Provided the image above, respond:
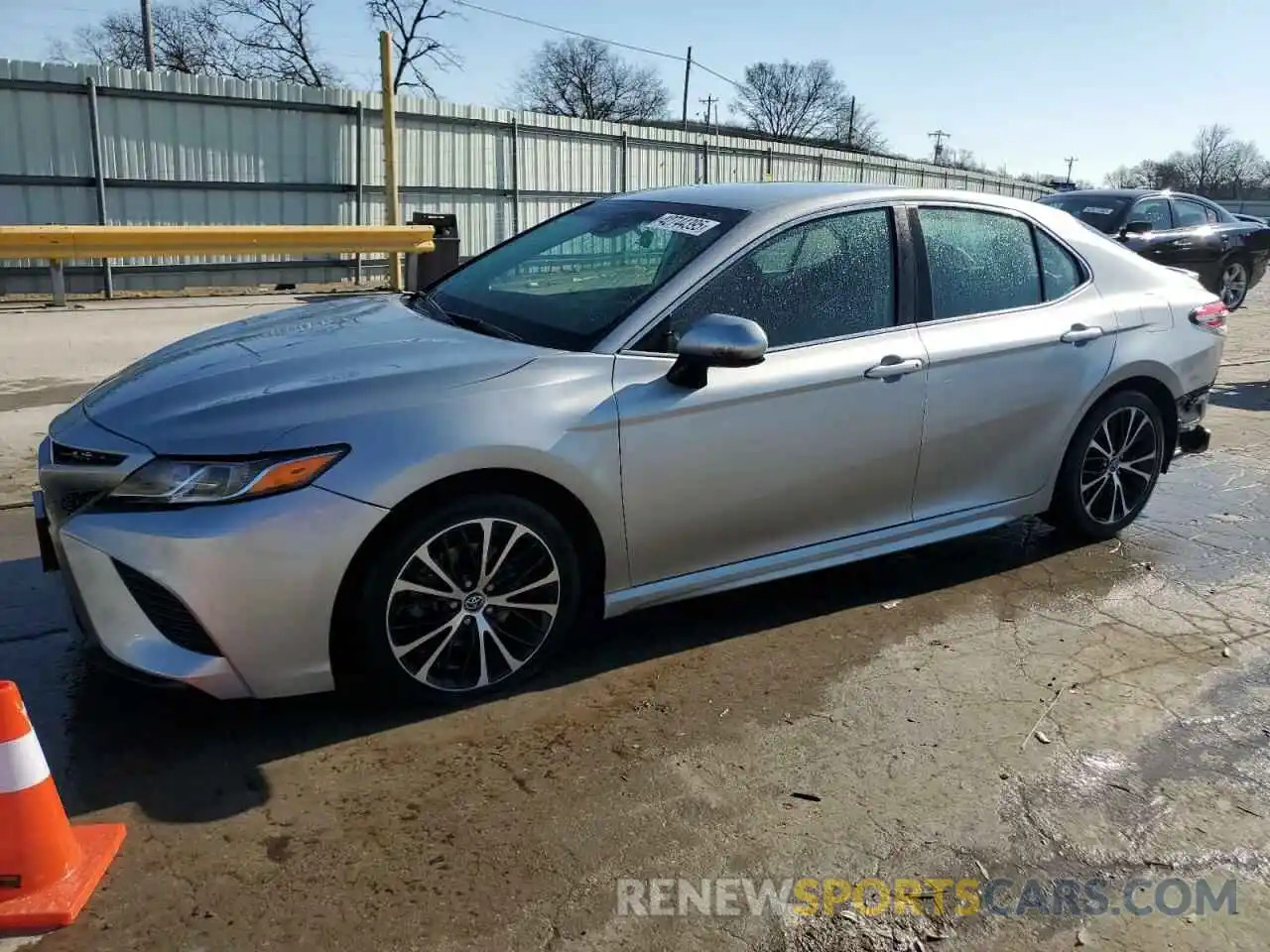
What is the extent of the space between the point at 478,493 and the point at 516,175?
14167mm

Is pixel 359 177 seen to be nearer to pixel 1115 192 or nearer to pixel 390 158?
pixel 390 158

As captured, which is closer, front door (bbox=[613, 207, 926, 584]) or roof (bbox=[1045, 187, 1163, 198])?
front door (bbox=[613, 207, 926, 584])

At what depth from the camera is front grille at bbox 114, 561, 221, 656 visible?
279 centimetres

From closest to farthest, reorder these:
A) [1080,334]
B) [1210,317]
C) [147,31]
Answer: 1. [1080,334]
2. [1210,317]
3. [147,31]

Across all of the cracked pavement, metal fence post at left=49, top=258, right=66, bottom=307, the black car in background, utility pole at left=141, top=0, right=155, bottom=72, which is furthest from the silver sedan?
utility pole at left=141, top=0, right=155, bottom=72

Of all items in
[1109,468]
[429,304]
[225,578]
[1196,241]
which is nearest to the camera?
[225,578]

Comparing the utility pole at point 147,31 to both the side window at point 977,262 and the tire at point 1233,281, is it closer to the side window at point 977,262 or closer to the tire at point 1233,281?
the tire at point 1233,281

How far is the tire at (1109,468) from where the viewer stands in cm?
464

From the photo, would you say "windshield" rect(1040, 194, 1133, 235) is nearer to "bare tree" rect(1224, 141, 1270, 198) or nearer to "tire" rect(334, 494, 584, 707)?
"tire" rect(334, 494, 584, 707)

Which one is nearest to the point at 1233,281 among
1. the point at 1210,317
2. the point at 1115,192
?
the point at 1115,192

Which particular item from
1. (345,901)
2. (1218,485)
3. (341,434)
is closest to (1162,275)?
(1218,485)

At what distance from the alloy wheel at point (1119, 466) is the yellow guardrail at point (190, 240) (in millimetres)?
9317

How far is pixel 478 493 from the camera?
3137mm

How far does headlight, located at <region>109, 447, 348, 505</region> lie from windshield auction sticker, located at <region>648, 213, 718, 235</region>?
66.1 inches
